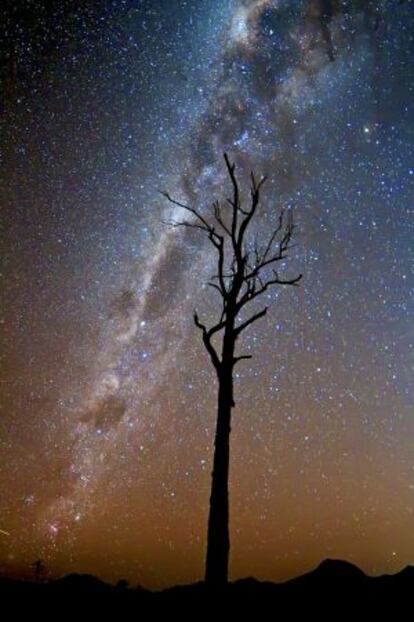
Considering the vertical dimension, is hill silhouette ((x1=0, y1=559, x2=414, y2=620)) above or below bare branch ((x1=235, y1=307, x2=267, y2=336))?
below

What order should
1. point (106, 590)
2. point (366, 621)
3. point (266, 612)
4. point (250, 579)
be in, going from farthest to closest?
1. point (250, 579)
2. point (106, 590)
3. point (266, 612)
4. point (366, 621)

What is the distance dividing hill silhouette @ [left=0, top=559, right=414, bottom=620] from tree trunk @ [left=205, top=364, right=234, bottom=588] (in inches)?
12.4

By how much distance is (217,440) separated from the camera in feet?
31.9

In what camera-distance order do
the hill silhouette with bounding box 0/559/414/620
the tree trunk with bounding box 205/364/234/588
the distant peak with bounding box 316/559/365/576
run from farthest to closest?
the distant peak with bounding box 316/559/365/576 < the tree trunk with bounding box 205/364/234/588 < the hill silhouette with bounding box 0/559/414/620

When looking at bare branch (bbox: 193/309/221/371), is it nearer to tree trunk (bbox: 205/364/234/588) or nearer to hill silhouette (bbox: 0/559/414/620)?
tree trunk (bbox: 205/364/234/588)

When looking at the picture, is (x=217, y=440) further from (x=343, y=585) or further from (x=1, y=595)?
(x=1, y=595)

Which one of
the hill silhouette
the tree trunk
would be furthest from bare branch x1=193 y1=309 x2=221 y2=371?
the hill silhouette

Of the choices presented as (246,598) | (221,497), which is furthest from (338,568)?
(221,497)

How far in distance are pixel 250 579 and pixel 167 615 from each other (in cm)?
224

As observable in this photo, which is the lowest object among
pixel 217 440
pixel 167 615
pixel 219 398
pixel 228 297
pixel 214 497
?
pixel 167 615

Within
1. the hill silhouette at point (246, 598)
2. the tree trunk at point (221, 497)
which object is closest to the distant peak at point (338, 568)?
the hill silhouette at point (246, 598)

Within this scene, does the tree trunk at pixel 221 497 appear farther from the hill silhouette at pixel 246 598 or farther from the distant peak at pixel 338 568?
the distant peak at pixel 338 568

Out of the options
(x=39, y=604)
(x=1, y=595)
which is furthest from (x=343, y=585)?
(x=1, y=595)

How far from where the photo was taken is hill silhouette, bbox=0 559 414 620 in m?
7.87
